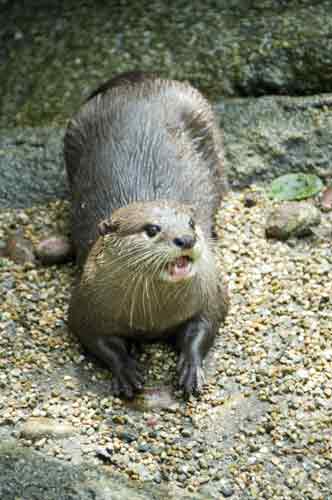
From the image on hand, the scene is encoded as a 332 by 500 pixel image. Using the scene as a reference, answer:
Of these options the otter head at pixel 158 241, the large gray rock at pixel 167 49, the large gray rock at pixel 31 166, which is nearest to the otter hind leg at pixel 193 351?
the otter head at pixel 158 241

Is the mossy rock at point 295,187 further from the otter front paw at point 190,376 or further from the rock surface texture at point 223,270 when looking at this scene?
the otter front paw at point 190,376

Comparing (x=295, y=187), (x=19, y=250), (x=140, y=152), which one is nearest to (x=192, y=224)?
(x=140, y=152)

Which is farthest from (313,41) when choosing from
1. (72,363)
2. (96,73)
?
(72,363)

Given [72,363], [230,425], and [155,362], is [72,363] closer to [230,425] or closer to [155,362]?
[155,362]

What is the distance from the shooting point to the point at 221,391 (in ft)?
12.4

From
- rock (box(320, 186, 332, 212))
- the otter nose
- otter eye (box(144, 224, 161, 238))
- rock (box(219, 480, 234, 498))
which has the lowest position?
rock (box(219, 480, 234, 498))

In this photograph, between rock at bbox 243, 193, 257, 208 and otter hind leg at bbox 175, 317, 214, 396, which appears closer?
otter hind leg at bbox 175, 317, 214, 396

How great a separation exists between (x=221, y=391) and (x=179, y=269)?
1.84 ft

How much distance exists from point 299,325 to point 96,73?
1979 mm

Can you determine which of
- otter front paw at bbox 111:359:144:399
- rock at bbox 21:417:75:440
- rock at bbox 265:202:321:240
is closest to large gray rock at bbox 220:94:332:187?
rock at bbox 265:202:321:240

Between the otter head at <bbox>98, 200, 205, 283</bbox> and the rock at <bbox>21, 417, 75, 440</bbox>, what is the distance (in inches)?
22.8

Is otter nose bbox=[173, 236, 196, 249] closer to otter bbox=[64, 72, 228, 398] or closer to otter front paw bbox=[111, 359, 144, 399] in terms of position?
otter bbox=[64, 72, 228, 398]

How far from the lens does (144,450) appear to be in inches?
138

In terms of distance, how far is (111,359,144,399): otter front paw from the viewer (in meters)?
3.73
